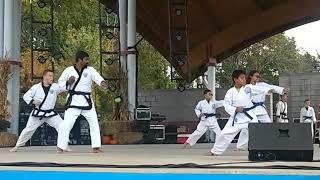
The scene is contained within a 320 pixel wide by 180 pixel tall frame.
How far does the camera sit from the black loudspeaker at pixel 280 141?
5.66m

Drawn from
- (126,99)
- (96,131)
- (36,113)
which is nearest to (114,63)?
(126,99)

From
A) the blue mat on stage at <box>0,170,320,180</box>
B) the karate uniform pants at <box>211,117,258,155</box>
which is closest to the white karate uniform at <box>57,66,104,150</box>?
the karate uniform pants at <box>211,117,258,155</box>

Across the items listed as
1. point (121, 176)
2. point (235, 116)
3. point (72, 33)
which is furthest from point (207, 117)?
point (72, 33)

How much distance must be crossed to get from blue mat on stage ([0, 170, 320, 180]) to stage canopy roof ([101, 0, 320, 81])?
1372cm

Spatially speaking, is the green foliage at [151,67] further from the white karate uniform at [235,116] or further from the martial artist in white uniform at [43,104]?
the white karate uniform at [235,116]

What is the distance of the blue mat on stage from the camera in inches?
149

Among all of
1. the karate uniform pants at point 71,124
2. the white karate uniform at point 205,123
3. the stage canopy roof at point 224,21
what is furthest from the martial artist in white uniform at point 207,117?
the stage canopy roof at point 224,21

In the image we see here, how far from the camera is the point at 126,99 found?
13875 mm

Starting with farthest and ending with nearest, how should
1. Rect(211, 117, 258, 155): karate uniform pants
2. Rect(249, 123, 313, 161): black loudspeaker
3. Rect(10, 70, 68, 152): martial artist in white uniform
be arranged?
Rect(10, 70, 68, 152): martial artist in white uniform → Rect(211, 117, 258, 155): karate uniform pants → Rect(249, 123, 313, 161): black loudspeaker

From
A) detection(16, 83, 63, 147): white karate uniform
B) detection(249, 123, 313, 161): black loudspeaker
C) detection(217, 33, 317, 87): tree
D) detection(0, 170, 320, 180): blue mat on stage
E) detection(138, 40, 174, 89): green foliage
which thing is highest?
detection(217, 33, 317, 87): tree

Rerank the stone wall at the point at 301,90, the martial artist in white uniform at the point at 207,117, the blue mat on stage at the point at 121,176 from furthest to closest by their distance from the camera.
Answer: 1. the stone wall at the point at 301,90
2. the martial artist in white uniform at the point at 207,117
3. the blue mat on stage at the point at 121,176

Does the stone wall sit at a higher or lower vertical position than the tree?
lower

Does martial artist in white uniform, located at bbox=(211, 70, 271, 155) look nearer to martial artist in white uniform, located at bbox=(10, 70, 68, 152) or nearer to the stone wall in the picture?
martial artist in white uniform, located at bbox=(10, 70, 68, 152)

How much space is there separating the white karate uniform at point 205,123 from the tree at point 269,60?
96.6ft
